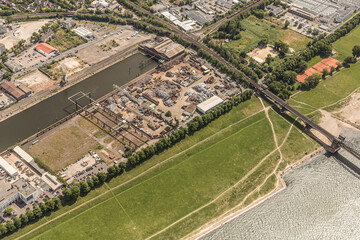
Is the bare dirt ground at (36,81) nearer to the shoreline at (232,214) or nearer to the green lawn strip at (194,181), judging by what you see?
the green lawn strip at (194,181)

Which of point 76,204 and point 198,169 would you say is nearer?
point 76,204

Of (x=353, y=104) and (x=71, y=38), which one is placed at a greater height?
(x=71, y=38)

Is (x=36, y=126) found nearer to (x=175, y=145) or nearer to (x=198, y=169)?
(x=175, y=145)

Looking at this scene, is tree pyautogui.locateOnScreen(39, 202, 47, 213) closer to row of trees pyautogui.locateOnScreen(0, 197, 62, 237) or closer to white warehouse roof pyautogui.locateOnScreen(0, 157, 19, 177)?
row of trees pyautogui.locateOnScreen(0, 197, 62, 237)

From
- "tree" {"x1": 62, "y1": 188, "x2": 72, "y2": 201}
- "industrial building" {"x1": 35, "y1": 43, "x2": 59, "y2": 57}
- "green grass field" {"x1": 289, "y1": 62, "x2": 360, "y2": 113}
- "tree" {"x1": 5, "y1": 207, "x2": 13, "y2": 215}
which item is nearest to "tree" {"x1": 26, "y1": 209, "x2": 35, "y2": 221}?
"tree" {"x1": 5, "y1": 207, "x2": 13, "y2": 215}

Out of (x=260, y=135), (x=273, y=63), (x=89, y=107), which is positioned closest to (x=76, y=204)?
(x=89, y=107)

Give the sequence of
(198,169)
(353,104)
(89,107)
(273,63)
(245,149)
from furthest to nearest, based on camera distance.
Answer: (273,63) < (353,104) < (89,107) < (245,149) < (198,169)

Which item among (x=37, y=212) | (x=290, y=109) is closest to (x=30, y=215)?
(x=37, y=212)
